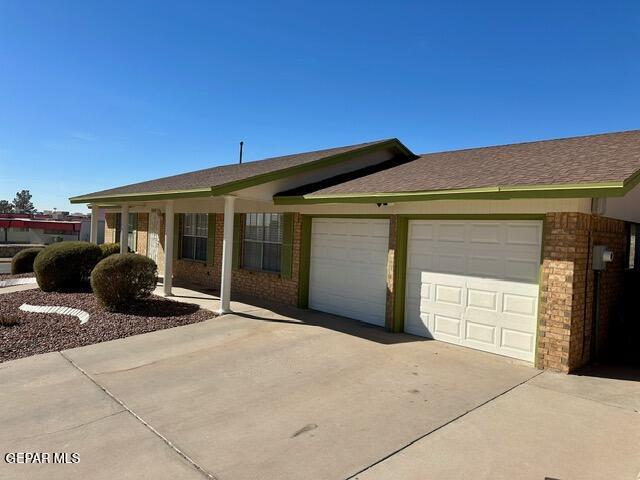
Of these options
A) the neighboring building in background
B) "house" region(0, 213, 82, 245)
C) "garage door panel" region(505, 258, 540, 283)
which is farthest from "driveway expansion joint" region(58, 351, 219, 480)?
"house" region(0, 213, 82, 245)

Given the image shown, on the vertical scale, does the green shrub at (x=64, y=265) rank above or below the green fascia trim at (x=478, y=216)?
below

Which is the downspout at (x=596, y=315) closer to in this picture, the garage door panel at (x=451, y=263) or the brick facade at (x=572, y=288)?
the brick facade at (x=572, y=288)

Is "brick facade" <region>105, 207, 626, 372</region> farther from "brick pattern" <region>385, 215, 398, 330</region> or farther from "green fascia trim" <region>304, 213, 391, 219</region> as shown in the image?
"green fascia trim" <region>304, 213, 391, 219</region>

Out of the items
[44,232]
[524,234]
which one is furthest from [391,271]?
[44,232]

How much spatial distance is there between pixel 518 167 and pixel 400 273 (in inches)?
108

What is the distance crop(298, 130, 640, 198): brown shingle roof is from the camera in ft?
20.2

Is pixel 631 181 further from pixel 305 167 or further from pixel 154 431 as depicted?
pixel 305 167

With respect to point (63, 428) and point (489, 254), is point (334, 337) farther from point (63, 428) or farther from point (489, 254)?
point (63, 428)

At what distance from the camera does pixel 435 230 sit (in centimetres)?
800

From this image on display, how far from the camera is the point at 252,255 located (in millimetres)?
12102

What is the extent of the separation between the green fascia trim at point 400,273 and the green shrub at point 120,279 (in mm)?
5596

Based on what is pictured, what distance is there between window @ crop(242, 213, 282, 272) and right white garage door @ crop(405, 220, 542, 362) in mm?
3975

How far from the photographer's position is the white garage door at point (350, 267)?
893 cm

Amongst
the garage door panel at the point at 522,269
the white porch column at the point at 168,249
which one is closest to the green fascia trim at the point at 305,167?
the white porch column at the point at 168,249
